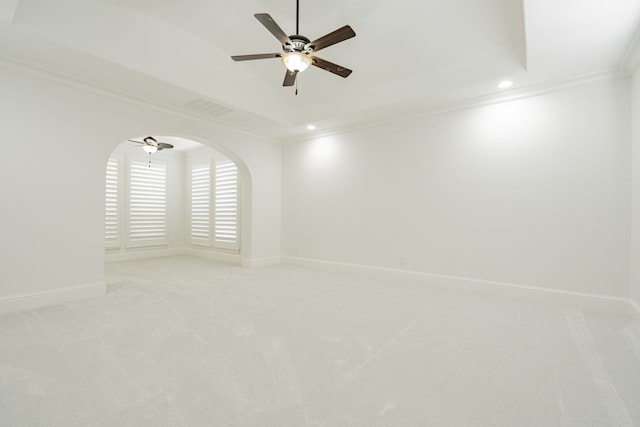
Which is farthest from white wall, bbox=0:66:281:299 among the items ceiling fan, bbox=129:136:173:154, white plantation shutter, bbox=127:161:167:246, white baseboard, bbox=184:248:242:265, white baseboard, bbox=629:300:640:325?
white baseboard, bbox=629:300:640:325

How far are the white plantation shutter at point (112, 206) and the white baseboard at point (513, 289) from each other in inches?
197

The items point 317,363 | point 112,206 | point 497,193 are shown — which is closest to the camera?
point 317,363

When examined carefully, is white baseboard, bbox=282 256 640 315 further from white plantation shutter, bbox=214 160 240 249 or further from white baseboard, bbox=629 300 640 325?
white plantation shutter, bbox=214 160 240 249

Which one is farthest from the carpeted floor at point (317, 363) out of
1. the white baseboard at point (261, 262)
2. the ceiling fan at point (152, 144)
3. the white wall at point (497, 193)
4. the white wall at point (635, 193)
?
the ceiling fan at point (152, 144)

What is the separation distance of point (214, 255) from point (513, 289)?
586 cm

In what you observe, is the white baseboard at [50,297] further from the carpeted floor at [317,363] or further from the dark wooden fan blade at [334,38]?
the dark wooden fan blade at [334,38]

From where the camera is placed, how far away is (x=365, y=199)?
492 centimetres

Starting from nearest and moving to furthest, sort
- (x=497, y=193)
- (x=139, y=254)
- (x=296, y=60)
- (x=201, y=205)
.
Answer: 1. (x=296, y=60)
2. (x=497, y=193)
3. (x=139, y=254)
4. (x=201, y=205)

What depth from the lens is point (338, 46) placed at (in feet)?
12.1

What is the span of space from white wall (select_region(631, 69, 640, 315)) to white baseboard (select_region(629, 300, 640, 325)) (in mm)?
32

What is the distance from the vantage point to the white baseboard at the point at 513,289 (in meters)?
3.08

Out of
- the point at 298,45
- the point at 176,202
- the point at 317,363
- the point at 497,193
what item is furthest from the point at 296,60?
the point at 176,202

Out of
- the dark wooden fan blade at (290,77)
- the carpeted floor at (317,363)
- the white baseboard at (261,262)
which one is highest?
the dark wooden fan blade at (290,77)

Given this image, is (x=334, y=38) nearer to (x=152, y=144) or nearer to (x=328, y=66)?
(x=328, y=66)
